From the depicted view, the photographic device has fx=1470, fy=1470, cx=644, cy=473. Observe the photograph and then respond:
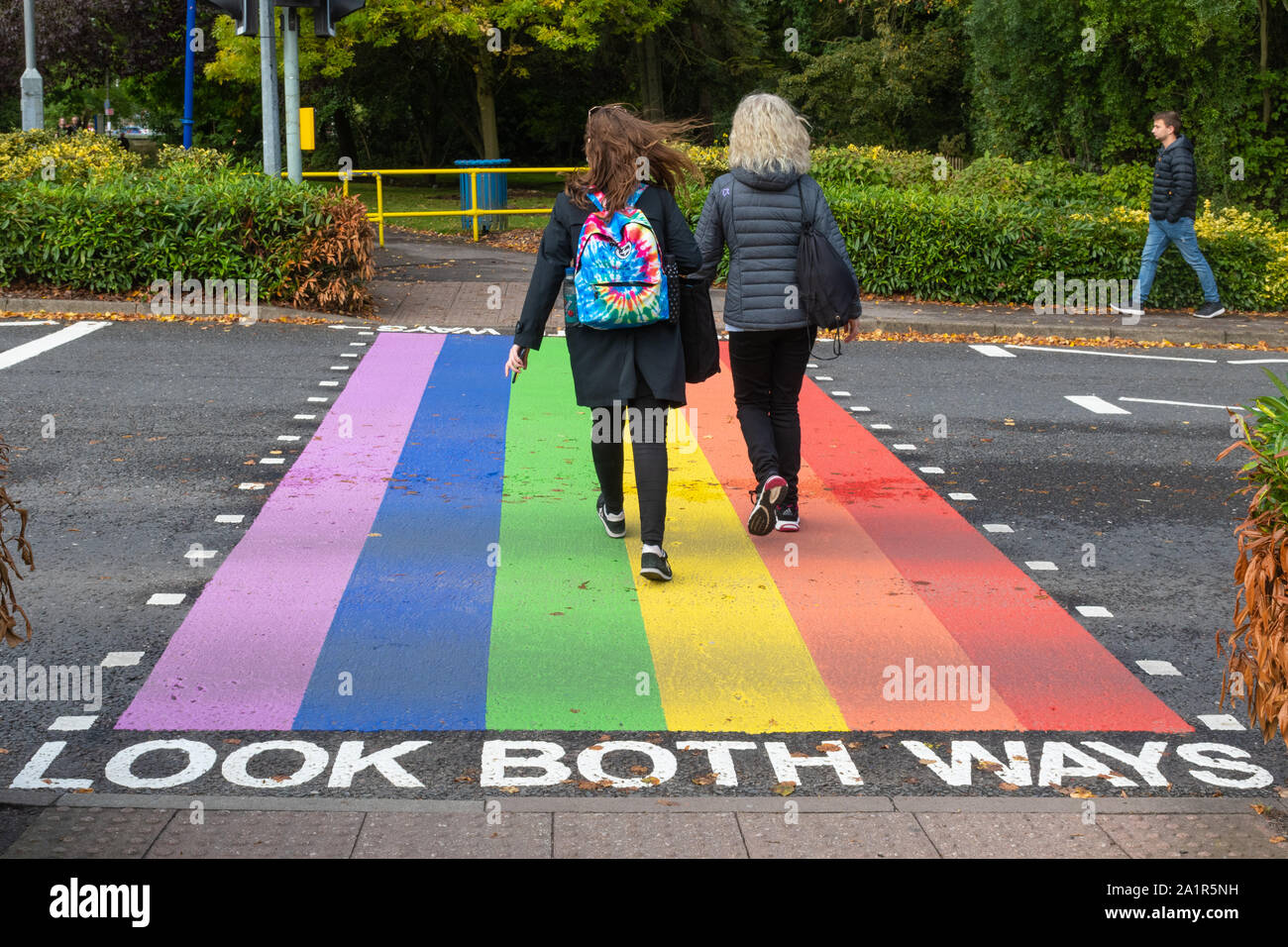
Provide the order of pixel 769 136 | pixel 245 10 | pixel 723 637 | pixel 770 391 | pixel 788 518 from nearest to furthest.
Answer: pixel 723 637, pixel 769 136, pixel 770 391, pixel 788 518, pixel 245 10

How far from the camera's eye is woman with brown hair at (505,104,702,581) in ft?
20.7

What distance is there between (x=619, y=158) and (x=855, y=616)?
2185 millimetres

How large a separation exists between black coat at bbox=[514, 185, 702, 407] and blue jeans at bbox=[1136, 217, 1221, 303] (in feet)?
34.4

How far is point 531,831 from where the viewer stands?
3.98 m

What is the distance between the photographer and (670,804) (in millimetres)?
4203

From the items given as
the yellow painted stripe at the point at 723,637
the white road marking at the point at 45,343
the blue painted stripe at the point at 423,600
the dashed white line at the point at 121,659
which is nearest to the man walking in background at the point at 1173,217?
the blue painted stripe at the point at 423,600

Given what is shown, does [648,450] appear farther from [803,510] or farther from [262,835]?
[262,835]

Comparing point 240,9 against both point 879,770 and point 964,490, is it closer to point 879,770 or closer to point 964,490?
point 964,490

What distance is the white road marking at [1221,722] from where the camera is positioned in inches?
196

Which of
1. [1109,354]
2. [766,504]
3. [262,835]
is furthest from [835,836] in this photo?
[1109,354]

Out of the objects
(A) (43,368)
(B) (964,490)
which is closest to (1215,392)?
(B) (964,490)

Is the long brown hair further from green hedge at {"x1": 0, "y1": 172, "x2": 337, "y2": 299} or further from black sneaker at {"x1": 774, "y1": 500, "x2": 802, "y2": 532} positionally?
green hedge at {"x1": 0, "y1": 172, "x2": 337, "y2": 299}

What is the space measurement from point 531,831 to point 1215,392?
958 centimetres

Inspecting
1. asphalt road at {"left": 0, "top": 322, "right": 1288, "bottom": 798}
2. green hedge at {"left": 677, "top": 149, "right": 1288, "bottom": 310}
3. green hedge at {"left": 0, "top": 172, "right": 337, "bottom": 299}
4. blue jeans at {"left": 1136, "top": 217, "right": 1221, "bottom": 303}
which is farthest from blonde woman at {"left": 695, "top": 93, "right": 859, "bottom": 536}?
blue jeans at {"left": 1136, "top": 217, "right": 1221, "bottom": 303}
